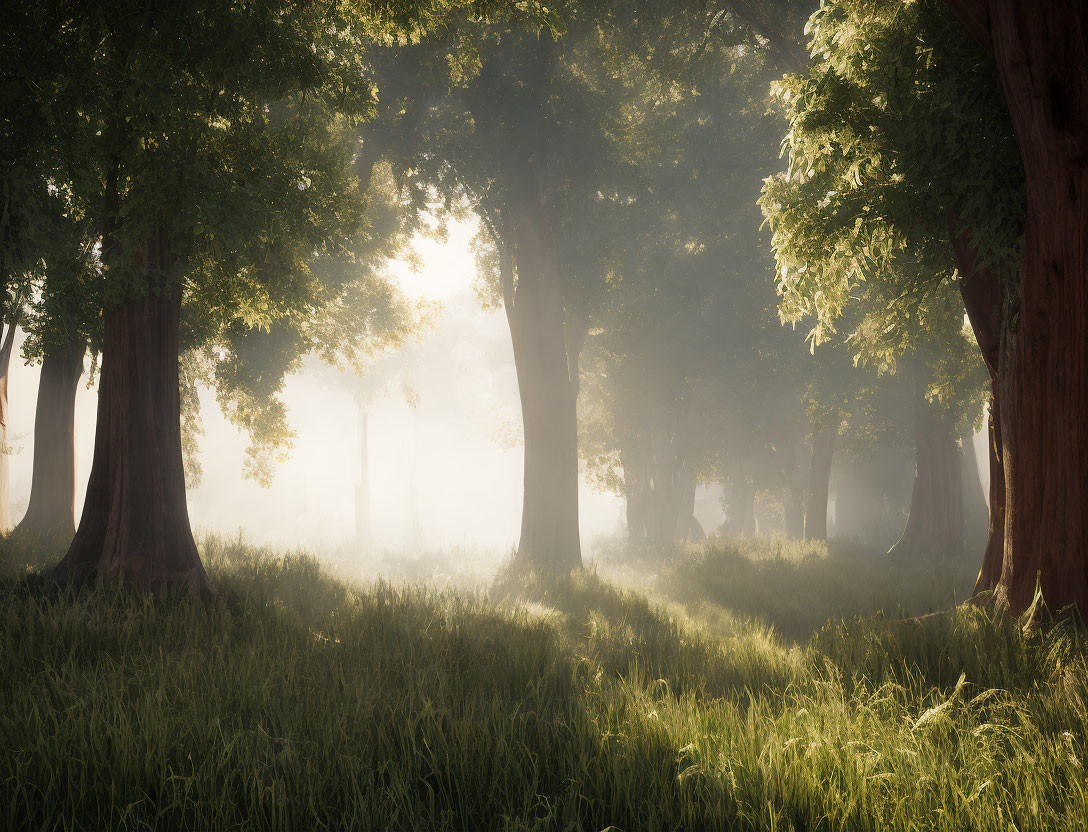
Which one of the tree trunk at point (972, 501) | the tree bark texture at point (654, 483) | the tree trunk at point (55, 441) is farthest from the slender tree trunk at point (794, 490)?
the tree trunk at point (55, 441)

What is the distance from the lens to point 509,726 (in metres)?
3.94

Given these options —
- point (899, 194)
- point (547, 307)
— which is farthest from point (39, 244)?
point (547, 307)

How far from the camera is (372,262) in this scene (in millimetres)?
18312

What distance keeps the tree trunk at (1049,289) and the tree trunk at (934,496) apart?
11.9 m

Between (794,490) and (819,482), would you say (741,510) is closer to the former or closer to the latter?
(794,490)

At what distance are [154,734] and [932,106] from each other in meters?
7.96

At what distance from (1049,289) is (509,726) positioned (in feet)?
18.7

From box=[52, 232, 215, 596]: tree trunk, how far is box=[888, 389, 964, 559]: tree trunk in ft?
55.3

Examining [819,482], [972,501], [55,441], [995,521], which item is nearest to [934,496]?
[819,482]

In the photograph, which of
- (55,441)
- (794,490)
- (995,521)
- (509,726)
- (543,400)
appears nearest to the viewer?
(509,726)

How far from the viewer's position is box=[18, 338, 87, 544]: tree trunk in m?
12.3

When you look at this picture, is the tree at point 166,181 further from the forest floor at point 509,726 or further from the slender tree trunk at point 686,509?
the slender tree trunk at point 686,509

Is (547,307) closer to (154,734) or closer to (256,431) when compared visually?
(256,431)

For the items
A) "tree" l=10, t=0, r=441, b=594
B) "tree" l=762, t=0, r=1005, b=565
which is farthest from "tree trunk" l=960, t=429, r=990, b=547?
"tree" l=10, t=0, r=441, b=594
